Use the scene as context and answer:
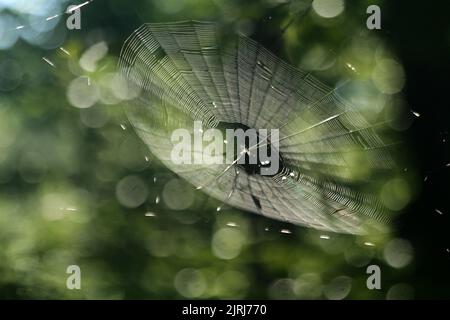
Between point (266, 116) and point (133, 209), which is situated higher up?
point (266, 116)

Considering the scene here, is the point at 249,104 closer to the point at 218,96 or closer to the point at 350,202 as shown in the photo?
the point at 218,96

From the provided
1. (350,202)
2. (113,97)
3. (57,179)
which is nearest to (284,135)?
(350,202)

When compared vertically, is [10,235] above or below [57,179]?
below

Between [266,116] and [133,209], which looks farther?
[133,209]
